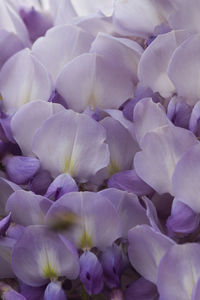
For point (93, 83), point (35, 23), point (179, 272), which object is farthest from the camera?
point (35, 23)

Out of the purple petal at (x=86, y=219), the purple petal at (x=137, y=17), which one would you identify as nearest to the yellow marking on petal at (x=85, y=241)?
the purple petal at (x=86, y=219)

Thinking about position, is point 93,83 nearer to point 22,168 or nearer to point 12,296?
point 22,168

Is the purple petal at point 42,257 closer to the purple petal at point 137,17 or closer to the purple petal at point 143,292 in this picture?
the purple petal at point 143,292

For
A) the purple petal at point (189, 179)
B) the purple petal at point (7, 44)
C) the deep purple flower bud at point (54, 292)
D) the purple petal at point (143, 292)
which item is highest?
the purple petal at point (7, 44)

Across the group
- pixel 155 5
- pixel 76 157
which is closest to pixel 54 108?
pixel 76 157

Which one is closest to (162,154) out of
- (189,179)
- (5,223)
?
(189,179)

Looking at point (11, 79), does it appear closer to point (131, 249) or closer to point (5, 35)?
point (5, 35)
